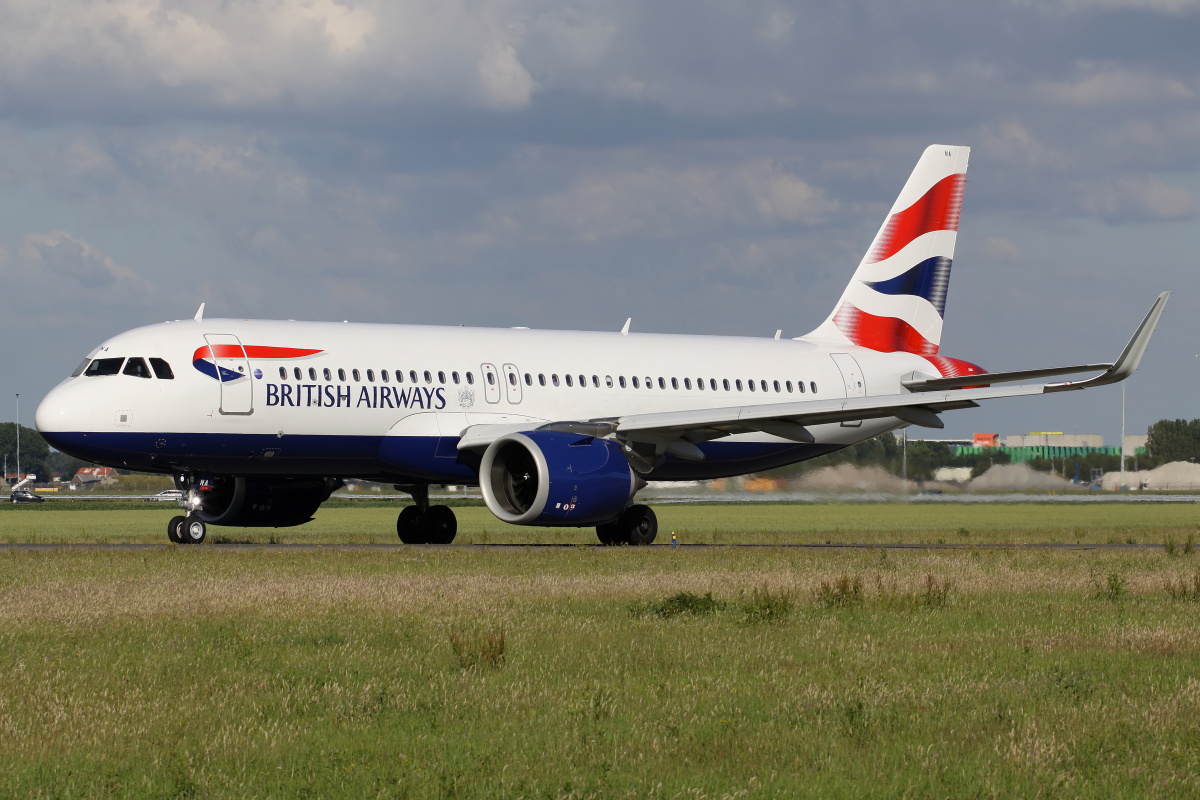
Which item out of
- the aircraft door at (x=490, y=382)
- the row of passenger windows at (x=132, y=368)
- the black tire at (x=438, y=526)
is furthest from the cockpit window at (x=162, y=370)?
the black tire at (x=438, y=526)

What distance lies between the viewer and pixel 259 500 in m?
26.0

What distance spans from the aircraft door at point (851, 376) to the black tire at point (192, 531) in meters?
12.8

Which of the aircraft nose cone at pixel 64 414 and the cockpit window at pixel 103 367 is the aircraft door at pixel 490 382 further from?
the aircraft nose cone at pixel 64 414

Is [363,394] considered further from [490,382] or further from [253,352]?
[490,382]

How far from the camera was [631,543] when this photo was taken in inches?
1025

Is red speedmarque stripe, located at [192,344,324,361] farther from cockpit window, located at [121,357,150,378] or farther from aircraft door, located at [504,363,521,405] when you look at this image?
aircraft door, located at [504,363,521,405]

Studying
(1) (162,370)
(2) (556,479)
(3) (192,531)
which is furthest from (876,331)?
(1) (162,370)

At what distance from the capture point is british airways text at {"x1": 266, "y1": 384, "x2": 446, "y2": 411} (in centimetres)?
2331

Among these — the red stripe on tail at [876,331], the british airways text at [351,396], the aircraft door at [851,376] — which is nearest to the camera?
the british airways text at [351,396]

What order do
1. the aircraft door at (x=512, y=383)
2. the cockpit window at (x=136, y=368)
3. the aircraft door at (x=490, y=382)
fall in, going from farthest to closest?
1. the aircraft door at (x=512, y=383)
2. the aircraft door at (x=490, y=382)
3. the cockpit window at (x=136, y=368)

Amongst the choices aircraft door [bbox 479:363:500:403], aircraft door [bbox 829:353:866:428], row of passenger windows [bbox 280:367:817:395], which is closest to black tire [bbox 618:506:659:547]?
row of passenger windows [bbox 280:367:817:395]

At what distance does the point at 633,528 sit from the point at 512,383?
11.0 feet

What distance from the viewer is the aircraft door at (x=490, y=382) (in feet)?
82.7

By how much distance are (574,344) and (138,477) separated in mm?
71835
